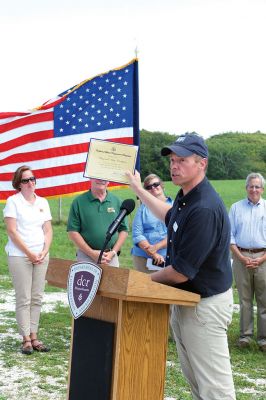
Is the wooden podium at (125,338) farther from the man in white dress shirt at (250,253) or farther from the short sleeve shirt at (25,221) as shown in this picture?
the man in white dress shirt at (250,253)

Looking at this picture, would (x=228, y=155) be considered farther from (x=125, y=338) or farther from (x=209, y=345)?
(x=125, y=338)

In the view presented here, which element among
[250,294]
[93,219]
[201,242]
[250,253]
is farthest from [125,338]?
[250,294]

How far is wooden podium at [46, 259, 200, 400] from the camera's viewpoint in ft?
12.2

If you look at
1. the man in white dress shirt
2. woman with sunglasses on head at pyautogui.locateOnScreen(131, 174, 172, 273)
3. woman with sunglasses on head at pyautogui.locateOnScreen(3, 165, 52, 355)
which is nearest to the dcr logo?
woman with sunglasses on head at pyautogui.locateOnScreen(3, 165, 52, 355)

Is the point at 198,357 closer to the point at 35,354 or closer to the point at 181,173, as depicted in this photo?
the point at 181,173

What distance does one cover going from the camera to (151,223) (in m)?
8.27

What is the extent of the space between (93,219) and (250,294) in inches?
91.8

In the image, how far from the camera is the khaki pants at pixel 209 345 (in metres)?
3.98

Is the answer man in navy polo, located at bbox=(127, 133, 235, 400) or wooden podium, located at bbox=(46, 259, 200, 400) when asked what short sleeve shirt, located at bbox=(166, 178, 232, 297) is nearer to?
man in navy polo, located at bbox=(127, 133, 235, 400)

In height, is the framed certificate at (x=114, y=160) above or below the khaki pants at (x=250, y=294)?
above

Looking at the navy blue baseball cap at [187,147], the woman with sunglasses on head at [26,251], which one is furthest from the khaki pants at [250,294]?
the navy blue baseball cap at [187,147]

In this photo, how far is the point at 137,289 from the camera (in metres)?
3.64

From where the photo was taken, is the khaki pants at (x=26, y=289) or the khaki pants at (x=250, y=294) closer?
the khaki pants at (x=26, y=289)

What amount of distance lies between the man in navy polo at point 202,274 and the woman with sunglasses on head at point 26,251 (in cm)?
387
